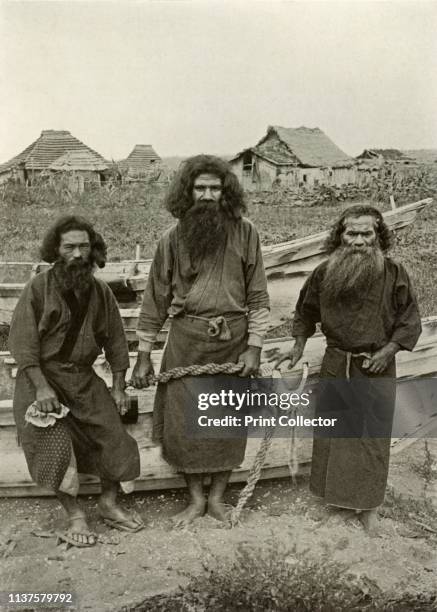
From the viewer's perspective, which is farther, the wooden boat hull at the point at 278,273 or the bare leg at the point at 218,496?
the wooden boat hull at the point at 278,273

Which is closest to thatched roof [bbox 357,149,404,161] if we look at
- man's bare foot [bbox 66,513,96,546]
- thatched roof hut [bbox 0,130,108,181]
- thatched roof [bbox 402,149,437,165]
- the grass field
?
thatched roof [bbox 402,149,437,165]

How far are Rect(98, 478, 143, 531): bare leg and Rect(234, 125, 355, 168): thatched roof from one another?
1878mm

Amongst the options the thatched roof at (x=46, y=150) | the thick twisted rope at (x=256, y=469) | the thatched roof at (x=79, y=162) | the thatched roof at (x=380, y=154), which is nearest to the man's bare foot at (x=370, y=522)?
the thick twisted rope at (x=256, y=469)

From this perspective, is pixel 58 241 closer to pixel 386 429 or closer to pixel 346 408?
pixel 346 408

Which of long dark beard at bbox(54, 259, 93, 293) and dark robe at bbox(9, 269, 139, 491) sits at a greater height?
long dark beard at bbox(54, 259, 93, 293)

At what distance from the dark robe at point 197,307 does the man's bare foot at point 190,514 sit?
214 millimetres

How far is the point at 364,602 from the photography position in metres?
3.33

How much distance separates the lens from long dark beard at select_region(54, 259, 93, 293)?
3277mm

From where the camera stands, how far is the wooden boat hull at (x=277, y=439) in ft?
12.0

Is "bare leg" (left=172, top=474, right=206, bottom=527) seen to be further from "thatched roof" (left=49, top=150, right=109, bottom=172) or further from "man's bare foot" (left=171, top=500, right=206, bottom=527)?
"thatched roof" (left=49, top=150, right=109, bottom=172)

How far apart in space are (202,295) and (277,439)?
965mm

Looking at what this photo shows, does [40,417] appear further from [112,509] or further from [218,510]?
[218,510]

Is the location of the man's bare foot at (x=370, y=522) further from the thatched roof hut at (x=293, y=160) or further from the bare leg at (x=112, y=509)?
the thatched roof hut at (x=293, y=160)

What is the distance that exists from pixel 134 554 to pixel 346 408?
129cm
